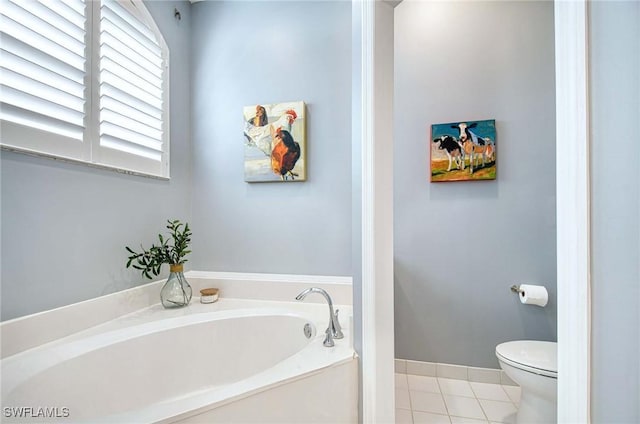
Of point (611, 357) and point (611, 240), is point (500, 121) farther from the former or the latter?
point (611, 357)

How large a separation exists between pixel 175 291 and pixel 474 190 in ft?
6.70

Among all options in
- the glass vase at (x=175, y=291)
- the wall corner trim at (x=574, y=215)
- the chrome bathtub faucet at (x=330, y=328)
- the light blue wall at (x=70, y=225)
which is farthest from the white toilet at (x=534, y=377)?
the light blue wall at (x=70, y=225)

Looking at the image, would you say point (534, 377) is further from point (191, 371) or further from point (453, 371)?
point (191, 371)

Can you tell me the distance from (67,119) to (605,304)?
197 centimetres

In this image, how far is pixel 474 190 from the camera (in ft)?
6.00

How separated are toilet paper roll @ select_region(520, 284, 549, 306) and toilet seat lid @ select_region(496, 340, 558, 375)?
10.0 inches

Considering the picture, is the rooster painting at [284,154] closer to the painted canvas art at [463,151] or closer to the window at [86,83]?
the window at [86,83]

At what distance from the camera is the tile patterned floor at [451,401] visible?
148 centimetres

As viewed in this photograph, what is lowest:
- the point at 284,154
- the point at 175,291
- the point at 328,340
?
the point at 328,340

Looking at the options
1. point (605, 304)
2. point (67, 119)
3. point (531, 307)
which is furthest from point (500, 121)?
point (67, 119)

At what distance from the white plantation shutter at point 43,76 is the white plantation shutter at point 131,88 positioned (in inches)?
4.6

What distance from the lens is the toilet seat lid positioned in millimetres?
1251

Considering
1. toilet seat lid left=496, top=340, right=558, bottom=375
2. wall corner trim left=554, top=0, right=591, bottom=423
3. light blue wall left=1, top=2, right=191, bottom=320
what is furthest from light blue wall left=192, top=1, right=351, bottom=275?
wall corner trim left=554, top=0, right=591, bottom=423

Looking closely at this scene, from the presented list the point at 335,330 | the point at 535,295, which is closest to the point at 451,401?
the point at 535,295
